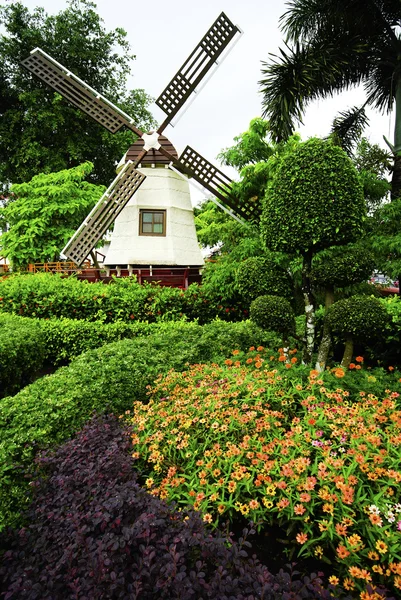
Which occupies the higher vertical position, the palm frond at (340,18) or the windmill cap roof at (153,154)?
the palm frond at (340,18)

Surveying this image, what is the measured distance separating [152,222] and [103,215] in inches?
67.2

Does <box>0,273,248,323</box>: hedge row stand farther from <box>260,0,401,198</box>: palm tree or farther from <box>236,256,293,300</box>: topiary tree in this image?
<box>260,0,401,198</box>: palm tree

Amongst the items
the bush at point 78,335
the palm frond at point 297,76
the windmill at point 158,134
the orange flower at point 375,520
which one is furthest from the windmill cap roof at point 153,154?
the orange flower at point 375,520

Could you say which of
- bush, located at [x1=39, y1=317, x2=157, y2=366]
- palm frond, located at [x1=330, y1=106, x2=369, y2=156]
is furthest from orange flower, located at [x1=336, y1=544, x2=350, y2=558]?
palm frond, located at [x1=330, y1=106, x2=369, y2=156]

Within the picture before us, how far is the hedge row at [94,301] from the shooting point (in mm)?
9031

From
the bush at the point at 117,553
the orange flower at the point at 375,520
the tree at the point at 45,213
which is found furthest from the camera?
the tree at the point at 45,213

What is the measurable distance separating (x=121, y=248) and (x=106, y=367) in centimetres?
895

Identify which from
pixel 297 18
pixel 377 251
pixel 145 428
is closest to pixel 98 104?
pixel 297 18

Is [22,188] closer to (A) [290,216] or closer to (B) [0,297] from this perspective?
(B) [0,297]

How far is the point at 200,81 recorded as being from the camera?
42.3 ft

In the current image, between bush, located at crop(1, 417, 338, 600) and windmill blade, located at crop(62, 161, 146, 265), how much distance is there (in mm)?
9752

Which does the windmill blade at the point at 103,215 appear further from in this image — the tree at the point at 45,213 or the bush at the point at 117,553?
the bush at the point at 117,553

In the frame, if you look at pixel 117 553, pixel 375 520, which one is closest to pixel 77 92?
pixel 117 553

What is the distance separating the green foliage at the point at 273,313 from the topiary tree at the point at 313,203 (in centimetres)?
42
